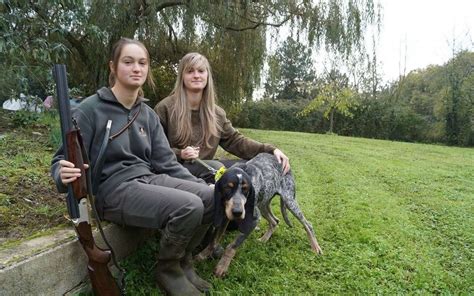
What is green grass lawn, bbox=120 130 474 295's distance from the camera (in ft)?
10.3

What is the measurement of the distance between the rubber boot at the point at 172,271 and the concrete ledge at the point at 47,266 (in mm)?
405

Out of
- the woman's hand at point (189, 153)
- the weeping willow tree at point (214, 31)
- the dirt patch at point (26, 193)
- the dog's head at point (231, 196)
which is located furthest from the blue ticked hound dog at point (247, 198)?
the weeping willow tree at point (214, 31)

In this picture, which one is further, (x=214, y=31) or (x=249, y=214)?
(x=214, y=31)

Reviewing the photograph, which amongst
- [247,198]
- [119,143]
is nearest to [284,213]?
[247,198]

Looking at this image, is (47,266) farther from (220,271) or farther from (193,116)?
(193,116)

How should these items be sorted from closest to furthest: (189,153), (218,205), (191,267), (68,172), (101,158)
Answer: (68,172) < (101,158) < (218,205) < (191,267) < (189,153)

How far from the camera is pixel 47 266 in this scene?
7.30 ft

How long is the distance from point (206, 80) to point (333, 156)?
810 cm

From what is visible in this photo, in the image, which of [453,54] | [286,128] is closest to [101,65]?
[286,128]

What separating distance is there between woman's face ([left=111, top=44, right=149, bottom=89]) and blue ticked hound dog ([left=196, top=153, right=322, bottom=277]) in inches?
34.7

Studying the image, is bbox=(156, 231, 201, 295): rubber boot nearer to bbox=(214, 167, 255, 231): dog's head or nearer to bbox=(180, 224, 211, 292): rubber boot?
bbox=(180, 224, 211, 292): rubber boot

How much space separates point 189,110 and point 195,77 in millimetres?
289

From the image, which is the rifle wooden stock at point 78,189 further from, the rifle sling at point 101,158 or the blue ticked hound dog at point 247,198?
the blue ticked hound dog at point 247,198

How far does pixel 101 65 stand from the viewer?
7.84 meters
